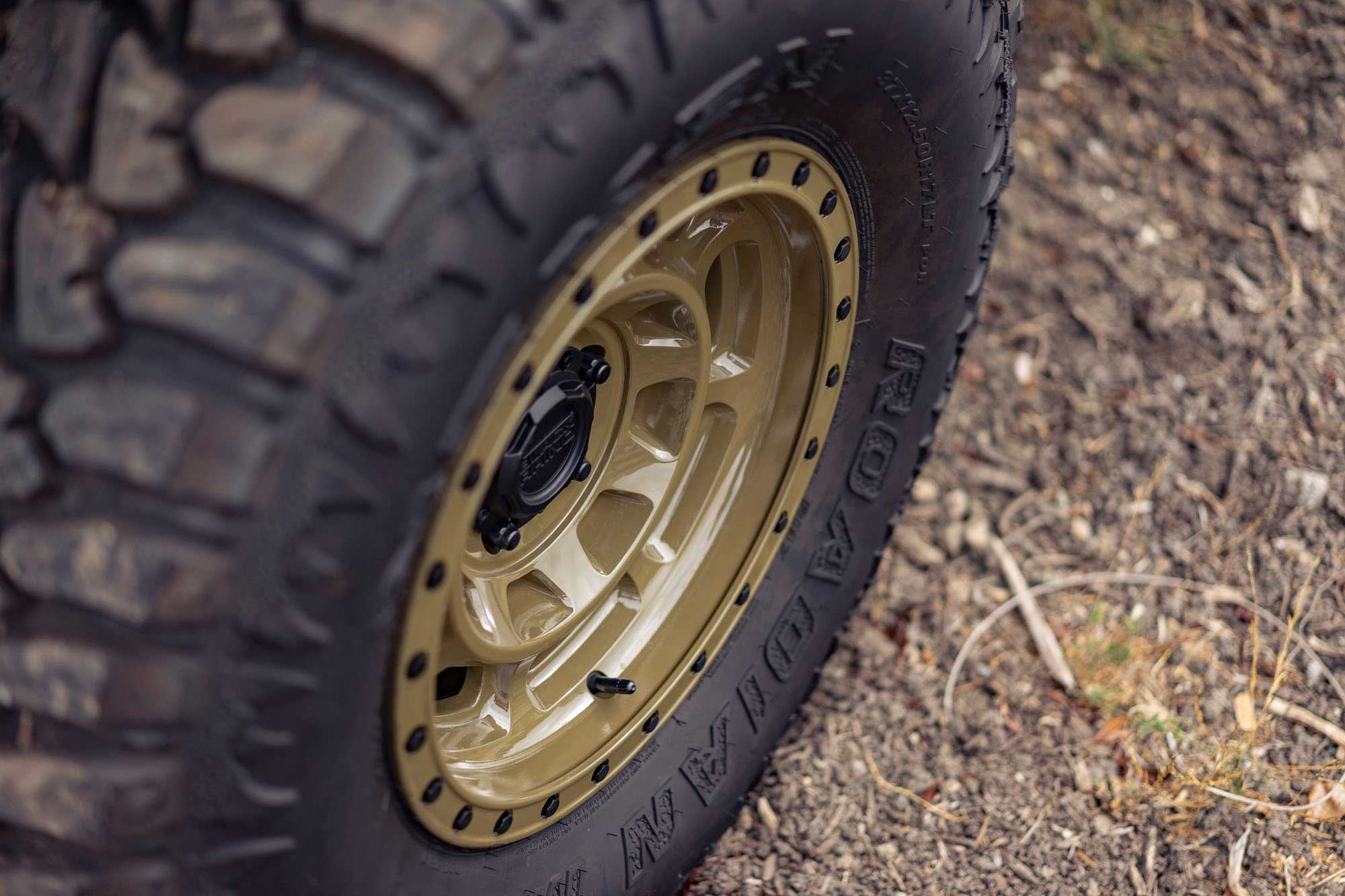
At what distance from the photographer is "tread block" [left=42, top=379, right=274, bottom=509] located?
763 millimetres

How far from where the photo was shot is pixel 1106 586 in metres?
2.07

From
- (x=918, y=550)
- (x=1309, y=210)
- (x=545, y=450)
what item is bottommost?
(x=918, y=550)

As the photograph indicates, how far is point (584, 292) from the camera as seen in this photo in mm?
944

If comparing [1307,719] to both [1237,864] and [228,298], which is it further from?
[228,298]

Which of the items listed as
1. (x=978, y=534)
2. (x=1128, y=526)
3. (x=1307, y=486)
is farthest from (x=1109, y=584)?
(x=1307, y=486)

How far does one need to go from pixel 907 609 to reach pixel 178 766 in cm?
144

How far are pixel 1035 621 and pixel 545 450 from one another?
115 cm

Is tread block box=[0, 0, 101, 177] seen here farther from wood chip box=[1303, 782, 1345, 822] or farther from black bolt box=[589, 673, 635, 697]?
wood chip box=[1303, 782, 1345, 822]

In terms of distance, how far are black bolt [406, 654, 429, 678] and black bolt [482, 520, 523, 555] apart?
0.91 ft

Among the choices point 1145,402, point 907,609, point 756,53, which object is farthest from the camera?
point 1145,402

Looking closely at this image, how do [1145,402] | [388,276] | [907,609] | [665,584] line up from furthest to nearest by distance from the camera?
1. [1145,402]
2. [907,609]
3. [665,584]
4. [388,276]

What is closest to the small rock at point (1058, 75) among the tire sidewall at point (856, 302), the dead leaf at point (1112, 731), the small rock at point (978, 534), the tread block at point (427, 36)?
the small rock at point (978, 534)

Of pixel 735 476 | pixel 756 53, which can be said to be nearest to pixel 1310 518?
pixel 735 476

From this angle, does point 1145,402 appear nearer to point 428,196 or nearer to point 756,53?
point 756,53
